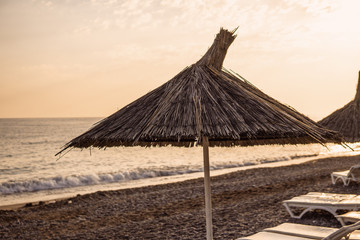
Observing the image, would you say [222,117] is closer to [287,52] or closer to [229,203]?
[229,203]

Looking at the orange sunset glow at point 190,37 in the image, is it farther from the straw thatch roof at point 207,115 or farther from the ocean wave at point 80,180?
the ocean wave at point 80,180

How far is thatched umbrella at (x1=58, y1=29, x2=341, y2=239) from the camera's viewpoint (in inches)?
116

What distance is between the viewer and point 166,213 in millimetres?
8602

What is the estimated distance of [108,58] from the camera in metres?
24.1

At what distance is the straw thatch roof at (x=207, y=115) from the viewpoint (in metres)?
2.94

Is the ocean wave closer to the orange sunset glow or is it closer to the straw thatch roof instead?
the orange sunset glow

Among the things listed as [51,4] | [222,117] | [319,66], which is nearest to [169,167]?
[319,66]

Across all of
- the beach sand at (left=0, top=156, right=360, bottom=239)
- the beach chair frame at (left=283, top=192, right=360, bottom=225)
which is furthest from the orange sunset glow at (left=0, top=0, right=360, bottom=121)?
the beach sand at (left=0, top=156, right=360, bottom=239)

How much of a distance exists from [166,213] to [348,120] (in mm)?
4937

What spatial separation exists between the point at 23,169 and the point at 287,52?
1776 centimetres

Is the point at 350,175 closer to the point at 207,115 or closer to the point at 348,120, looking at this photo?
the point at 348,120

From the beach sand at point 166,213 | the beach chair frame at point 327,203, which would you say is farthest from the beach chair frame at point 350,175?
the beach chair frame at point 327,203

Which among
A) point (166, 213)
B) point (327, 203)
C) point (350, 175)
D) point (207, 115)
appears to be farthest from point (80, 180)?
point (207, 115)

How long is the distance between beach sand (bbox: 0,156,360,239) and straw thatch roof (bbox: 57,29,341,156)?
3.62 metres
